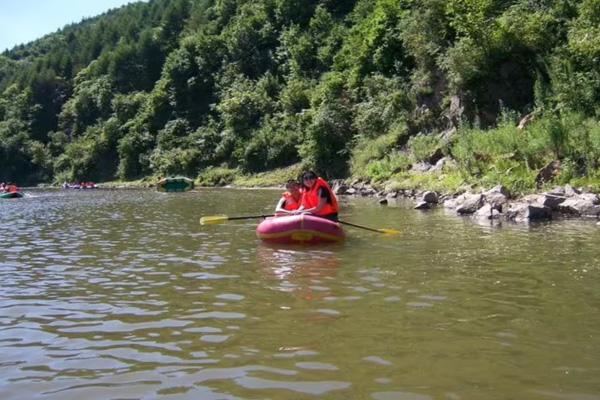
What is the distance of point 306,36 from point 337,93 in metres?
22.1

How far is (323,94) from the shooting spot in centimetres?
4781

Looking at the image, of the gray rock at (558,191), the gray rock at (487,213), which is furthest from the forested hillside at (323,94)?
the gray rock at (487,213)

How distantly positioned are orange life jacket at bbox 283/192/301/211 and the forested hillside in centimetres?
884

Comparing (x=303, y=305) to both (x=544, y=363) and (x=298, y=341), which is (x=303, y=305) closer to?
(x=298, y=341)

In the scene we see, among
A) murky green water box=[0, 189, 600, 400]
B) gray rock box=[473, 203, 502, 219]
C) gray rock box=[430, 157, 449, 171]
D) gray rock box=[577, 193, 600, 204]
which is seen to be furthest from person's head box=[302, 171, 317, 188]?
gray rock box=[430, 157, 449, 171]

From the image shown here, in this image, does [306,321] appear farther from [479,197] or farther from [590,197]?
[479,197]

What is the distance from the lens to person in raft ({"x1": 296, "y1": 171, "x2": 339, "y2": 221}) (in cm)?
1353

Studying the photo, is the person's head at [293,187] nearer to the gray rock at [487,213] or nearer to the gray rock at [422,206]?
the gray rock at [487,213]

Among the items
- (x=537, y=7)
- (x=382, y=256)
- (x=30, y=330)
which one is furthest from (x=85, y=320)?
(x=537, y=7)

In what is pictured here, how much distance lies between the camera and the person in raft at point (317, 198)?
13.5m

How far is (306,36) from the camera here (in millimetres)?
66312

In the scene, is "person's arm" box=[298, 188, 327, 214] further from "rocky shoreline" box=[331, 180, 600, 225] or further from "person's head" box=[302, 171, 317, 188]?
"rocky shoreline" box=[331, 180, 600, 225]

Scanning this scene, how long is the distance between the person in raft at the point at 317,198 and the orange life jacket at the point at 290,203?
1.99 feet

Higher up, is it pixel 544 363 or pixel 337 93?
pixel 337 93
